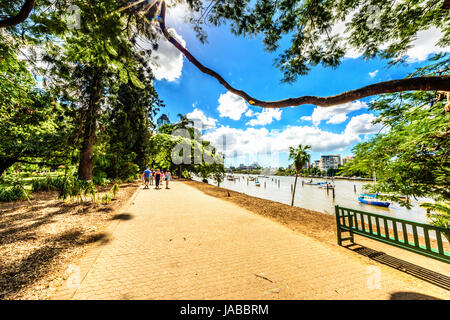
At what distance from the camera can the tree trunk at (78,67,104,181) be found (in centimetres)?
1176

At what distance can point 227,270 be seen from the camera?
2.94 meters

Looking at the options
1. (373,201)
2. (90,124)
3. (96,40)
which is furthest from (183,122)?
(373,201)

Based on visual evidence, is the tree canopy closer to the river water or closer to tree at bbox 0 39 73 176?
the river water

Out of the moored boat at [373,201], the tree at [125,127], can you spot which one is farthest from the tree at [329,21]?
the moored boat at [373,201]

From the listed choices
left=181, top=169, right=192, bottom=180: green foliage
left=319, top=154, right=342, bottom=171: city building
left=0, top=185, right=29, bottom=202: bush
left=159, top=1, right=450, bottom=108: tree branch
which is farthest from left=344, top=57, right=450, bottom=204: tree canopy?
left=319, top=154, right=342, bottom=171: city building

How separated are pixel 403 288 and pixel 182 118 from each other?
114ft

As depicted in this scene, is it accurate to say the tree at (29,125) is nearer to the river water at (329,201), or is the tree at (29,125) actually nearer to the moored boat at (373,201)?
the river water at (329,201)

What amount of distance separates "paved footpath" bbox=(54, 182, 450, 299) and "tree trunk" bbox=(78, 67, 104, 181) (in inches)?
427

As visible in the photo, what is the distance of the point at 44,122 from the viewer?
9531 mm

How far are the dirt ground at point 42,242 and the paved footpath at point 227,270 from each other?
Result: 305 millimetres

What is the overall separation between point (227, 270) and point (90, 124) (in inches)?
565
